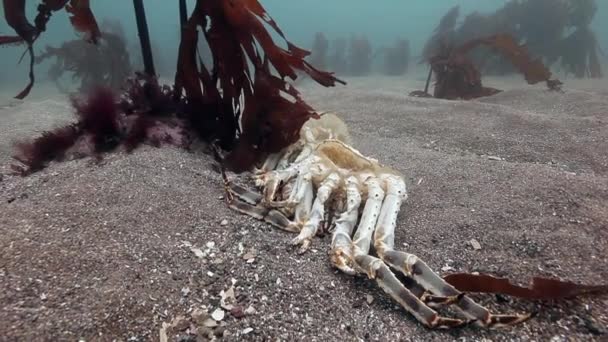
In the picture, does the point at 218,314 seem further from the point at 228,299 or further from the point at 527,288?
the point at 527,288

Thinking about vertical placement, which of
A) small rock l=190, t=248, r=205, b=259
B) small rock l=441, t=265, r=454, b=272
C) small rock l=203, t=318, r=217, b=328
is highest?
small rock l=190, t=248, r=205, b=259

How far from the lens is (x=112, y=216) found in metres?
2.05

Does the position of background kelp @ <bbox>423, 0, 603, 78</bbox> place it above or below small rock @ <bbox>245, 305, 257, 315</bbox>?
A: above

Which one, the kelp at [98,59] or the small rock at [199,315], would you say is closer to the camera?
the small rock at [199,315]

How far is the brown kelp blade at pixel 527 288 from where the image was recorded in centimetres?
167

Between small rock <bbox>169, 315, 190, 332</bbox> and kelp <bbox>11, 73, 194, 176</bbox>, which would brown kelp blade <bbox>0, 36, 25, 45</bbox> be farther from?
small rock <bbox>169, 315, 190, 332</bbox>

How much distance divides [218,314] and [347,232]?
91 cm

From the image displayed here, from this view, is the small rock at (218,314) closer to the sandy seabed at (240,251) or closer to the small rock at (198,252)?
the sandy seabed at (240,251)


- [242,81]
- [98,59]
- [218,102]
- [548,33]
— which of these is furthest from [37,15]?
[548,33]

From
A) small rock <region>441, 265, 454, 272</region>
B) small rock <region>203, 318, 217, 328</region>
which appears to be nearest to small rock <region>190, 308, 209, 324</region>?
small rock <region>203, 318, 217, 328</region>

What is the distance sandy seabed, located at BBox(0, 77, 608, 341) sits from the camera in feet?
4.96

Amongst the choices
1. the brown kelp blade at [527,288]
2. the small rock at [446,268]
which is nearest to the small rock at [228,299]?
the brown kelp blade at [527,288]

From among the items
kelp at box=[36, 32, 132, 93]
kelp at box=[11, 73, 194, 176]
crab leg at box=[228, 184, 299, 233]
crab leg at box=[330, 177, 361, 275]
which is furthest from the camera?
kelp at box=[36, 32, 132, 93]

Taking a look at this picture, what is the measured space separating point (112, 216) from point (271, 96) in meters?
1.83
